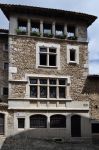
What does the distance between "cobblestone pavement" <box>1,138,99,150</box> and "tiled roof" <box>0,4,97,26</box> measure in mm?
11412

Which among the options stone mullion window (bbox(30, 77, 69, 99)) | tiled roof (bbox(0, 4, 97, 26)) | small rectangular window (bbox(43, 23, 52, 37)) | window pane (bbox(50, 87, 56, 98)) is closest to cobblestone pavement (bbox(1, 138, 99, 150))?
stone mullion window (bbox(30, 77, 69, 99))

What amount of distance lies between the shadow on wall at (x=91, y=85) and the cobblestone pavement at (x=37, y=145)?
5.34m

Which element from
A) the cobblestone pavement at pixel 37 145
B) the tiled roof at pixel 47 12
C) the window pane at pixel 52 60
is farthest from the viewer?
the window pane at pixel 52 60

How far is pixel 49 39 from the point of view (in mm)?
30609

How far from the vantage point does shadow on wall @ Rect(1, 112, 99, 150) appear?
2700 centimetres

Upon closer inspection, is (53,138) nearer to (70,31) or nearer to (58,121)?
(58,121)

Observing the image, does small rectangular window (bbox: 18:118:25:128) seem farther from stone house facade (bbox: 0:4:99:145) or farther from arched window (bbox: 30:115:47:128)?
arched window (bbox: 30:115:47:128)

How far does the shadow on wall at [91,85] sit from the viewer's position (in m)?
30.7

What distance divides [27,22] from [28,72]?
15.4 feet

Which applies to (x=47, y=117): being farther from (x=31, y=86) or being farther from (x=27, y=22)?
(x=27, y=22)

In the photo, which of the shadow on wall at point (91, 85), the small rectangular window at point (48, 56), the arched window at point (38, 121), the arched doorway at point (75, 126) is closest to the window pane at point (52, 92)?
the arched window at point (38, 121)

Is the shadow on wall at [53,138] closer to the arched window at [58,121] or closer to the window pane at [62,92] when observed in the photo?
the arched window at [58,121]

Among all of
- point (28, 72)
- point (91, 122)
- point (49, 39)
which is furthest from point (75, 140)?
point (49, 39)

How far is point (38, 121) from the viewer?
95.3 ft
